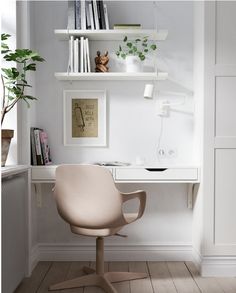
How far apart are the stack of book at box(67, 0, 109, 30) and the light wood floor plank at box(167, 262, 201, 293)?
Result: 1.99m

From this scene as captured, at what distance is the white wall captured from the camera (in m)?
3.67

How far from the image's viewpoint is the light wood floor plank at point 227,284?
291 cm

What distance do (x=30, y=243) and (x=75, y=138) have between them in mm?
943

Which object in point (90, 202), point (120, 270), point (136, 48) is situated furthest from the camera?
point (136, 48)

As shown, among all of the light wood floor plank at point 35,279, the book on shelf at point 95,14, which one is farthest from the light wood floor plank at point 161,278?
the book on shelf at point 95,14

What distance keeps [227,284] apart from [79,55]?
2066 mm

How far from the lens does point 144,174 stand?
3.30 meters

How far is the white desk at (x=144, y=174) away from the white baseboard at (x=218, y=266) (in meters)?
0.59

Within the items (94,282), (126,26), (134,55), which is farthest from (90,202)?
(126,26)

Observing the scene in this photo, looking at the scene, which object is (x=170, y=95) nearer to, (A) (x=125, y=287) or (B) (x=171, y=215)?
(B) (x=171, y=215)

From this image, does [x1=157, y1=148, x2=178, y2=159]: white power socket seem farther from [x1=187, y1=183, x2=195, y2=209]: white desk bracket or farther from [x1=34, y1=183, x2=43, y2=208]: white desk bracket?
[x1=34, y1=183, x2=43, y2=208]: white desk bracket

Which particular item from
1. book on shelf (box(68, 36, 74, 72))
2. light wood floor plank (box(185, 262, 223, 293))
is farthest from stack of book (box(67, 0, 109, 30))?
light wood floor plank (box(185, 262, 223, 293))

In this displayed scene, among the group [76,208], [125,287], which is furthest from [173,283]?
[76,208]

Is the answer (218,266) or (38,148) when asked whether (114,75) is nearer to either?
(38,148)
